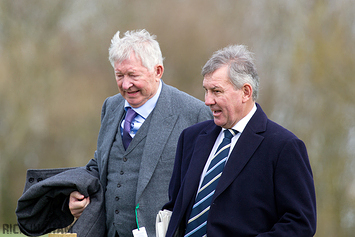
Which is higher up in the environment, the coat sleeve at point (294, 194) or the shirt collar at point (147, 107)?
the shirt collar at point (147, 107)

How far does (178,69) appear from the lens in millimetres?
9789

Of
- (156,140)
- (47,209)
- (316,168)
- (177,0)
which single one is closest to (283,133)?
(156,140)

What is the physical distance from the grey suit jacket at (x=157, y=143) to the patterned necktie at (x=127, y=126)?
73 millimetres

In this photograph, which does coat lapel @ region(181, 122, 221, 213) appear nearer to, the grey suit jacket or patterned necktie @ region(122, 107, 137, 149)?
the grey suit jacket

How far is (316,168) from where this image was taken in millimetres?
9312

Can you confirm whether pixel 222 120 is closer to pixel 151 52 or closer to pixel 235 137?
pixel 235 137

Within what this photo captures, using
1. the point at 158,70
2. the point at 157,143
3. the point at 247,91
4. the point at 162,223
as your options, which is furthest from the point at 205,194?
the point at 158,70

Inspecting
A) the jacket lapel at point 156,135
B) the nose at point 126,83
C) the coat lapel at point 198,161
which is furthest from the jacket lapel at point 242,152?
the nose at point 126,83

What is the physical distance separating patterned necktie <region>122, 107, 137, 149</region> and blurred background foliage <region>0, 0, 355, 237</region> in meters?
5.95

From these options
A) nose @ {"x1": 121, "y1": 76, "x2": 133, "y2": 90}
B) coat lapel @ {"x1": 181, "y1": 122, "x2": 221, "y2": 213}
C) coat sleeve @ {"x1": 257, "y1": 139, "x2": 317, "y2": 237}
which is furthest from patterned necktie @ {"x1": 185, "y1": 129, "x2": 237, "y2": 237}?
nose @ {"x1": 121, "y1": 76, "x2": 133, "y2": 90}

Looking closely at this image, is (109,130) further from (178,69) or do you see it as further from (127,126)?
(178,69)

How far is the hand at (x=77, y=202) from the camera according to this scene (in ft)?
11.0

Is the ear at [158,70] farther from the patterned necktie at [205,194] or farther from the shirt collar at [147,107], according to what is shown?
the patterned necktie at [205,194]

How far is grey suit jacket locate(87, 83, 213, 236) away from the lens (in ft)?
10.8
